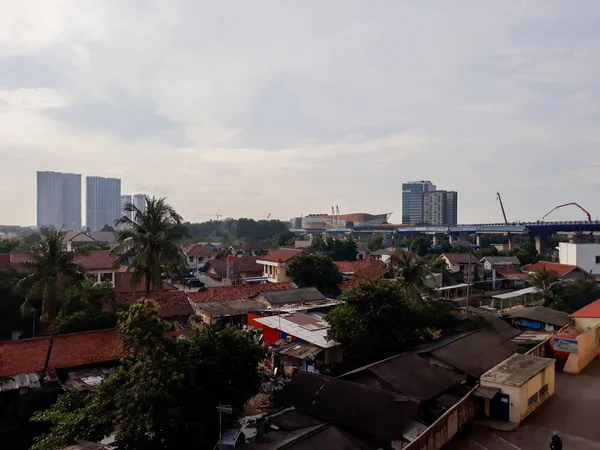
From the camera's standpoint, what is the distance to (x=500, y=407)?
13125 millimetres

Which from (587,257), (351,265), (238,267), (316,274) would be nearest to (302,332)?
(316,274)

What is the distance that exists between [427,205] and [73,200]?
11695 centimetres

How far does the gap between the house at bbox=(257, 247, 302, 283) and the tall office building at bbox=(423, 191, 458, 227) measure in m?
129

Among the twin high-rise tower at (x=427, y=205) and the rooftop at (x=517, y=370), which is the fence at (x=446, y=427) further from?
the twin high-rise tower at (x=427, y=205)

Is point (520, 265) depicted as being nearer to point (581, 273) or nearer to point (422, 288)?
point (581, 273)

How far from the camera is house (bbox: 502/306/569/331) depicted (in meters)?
23.5

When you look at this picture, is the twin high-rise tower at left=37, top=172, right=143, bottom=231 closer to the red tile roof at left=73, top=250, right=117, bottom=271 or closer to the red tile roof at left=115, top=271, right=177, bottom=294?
the red tile roof at left=73, top=250, right=117, bottom=271

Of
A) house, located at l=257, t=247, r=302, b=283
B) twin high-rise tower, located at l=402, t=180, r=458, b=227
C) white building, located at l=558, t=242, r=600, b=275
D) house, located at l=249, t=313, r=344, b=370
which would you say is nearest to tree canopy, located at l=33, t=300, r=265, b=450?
house, located at l=249, t=313, r=344, b=370

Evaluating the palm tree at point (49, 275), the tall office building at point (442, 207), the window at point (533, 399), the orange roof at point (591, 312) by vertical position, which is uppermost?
the tall office building at point (442, 207)

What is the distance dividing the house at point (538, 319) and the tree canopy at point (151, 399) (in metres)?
18.1

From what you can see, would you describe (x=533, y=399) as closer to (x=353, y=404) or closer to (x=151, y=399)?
(x=353, y=404)

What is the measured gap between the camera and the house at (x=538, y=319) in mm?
23484

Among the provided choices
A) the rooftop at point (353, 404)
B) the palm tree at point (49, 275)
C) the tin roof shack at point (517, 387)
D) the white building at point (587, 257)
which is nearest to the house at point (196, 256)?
the white building at point (587, 257)

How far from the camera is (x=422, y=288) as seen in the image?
21828 mm
